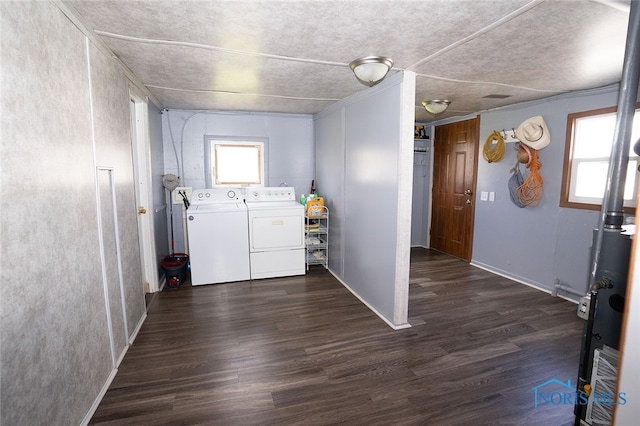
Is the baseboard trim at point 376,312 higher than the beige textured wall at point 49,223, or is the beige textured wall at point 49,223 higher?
the beige textured wall at point 49,223

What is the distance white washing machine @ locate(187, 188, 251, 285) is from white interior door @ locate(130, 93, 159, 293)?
0.41m

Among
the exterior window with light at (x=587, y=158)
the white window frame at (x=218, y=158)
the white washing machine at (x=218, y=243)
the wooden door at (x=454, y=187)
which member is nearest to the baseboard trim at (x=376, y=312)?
the white washing machine at (x=218, y=243)

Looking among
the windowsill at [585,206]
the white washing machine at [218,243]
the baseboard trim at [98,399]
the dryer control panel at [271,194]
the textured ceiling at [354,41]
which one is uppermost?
the textured ceiling at [354,41]

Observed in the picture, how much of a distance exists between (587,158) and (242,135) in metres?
4.21

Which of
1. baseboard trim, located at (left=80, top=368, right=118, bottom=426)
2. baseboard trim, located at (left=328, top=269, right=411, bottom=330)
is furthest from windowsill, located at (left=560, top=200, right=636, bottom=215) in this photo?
baseboard trim, located at (left=80, top=368, right=118, bottom=426)

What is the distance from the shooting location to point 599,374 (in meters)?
1.56

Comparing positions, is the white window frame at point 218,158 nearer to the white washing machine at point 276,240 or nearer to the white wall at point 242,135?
the white wall at point 242,135

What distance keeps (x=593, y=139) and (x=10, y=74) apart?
4528 millimetres

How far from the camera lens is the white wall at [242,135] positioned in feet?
14.0

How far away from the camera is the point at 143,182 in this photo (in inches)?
130

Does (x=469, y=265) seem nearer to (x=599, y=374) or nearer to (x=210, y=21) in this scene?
(x=599, y=374)

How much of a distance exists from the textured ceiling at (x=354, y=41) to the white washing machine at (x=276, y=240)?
149cm

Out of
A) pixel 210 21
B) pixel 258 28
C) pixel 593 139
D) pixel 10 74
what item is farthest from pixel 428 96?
pixel 10 74

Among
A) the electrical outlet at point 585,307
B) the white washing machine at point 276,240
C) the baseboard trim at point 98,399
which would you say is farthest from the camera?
the white washing machine at point 276,240
